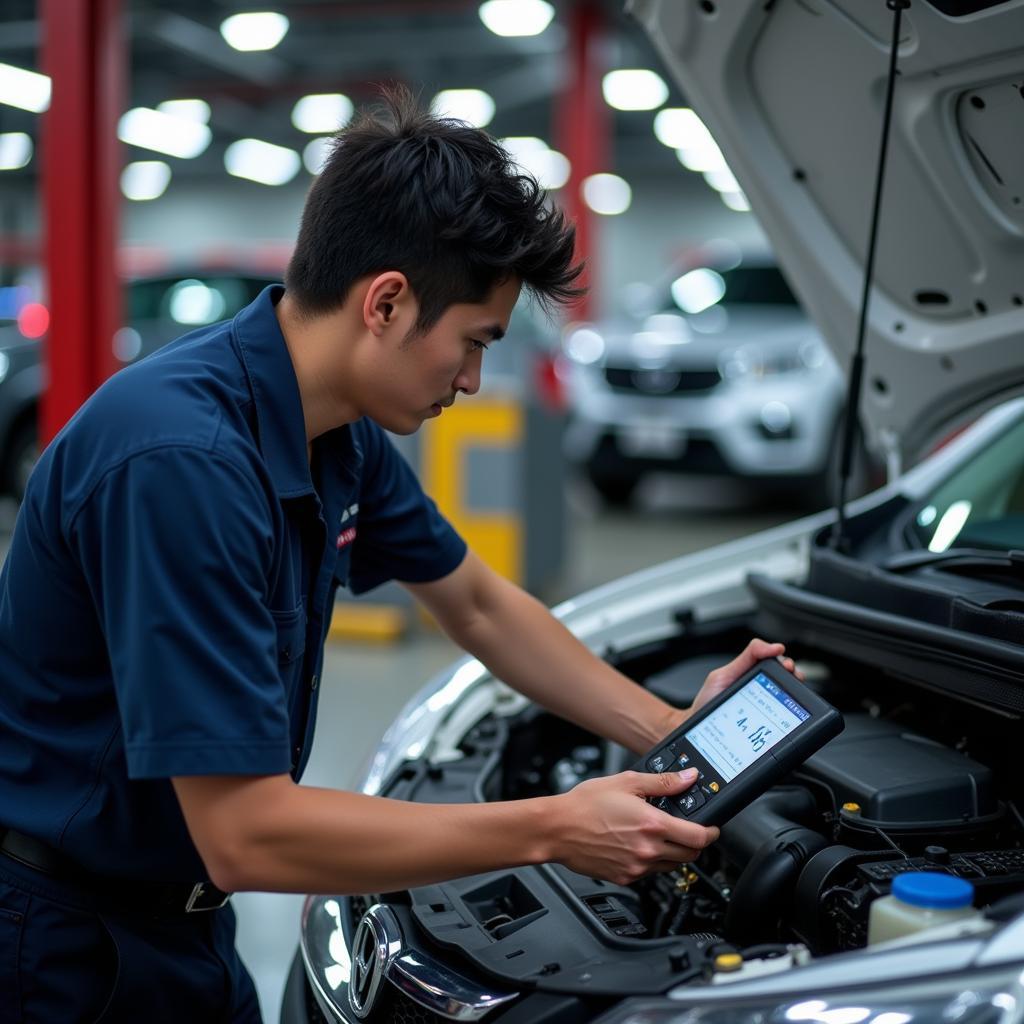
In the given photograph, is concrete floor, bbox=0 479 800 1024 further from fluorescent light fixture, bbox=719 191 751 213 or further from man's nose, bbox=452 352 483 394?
fluorescent light fixture, bbox=719 191 751 213

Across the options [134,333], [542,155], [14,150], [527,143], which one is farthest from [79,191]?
[14,150]

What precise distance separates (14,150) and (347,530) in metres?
17.7

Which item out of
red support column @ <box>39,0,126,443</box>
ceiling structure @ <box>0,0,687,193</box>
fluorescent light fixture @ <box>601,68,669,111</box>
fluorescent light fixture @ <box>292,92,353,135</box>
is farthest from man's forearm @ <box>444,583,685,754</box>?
fluorescent light fixture @ <box>292,92,353,135</box>

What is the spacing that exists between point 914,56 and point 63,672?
1294 millimetres

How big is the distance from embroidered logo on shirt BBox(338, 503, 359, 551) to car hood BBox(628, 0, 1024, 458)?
889mm

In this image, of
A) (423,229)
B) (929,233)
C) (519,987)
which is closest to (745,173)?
(929,233)

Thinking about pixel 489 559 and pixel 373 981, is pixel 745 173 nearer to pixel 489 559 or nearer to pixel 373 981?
pixel 373 981

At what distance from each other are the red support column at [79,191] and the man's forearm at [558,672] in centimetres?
311

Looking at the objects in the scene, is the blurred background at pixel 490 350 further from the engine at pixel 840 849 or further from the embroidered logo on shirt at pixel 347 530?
the engine at pixel 840 849

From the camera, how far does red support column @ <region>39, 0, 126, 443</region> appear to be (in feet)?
14.2

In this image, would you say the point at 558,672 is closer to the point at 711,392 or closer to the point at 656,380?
the point at 711,392

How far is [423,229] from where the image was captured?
112 cm

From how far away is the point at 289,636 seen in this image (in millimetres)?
1238

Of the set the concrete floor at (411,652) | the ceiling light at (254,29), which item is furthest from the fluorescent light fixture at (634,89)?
the concrete floor at (411,652)
